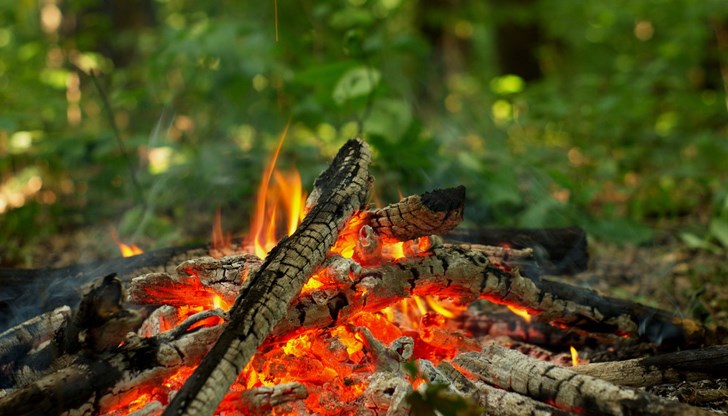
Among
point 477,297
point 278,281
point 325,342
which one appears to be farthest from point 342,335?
point 477,297

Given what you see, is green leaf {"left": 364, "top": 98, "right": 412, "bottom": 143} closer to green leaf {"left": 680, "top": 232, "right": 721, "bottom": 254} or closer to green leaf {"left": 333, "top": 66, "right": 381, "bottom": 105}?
green leaf {"left": 333, "top": 66, "right": 381, "bottom": 105}

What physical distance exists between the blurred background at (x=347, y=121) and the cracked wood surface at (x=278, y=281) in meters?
0.94

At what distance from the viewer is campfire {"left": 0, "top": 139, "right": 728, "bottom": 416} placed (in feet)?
5.60

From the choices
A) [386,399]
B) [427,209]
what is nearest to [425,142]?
[427,209]

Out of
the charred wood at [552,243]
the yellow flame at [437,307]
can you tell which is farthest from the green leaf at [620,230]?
the yellow flame at [437,307]

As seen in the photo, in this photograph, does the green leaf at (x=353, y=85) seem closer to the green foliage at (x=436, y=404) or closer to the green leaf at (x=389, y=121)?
the green leaf at (x=389, y=121)

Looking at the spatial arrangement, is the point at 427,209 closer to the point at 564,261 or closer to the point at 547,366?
the point at 547,366

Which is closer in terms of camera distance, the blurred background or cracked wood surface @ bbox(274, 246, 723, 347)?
cracked wood surface @ bbox(274, 246, 723, 347)

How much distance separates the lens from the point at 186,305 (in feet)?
7.52

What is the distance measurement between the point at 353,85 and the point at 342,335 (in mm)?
2335

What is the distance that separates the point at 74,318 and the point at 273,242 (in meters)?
0.93

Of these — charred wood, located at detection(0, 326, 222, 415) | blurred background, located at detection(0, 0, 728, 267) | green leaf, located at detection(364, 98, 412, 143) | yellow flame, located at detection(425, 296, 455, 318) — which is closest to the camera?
charred wood, located at detection(0, 326, 222, 415)

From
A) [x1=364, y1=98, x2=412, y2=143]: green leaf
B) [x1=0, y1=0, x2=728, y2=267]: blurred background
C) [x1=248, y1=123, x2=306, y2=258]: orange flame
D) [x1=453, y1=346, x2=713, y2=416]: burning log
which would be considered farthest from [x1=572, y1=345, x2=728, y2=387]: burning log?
[x1=364, y1=98, x2=412, y2=143]: green leaf

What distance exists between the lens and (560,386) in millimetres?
1849
